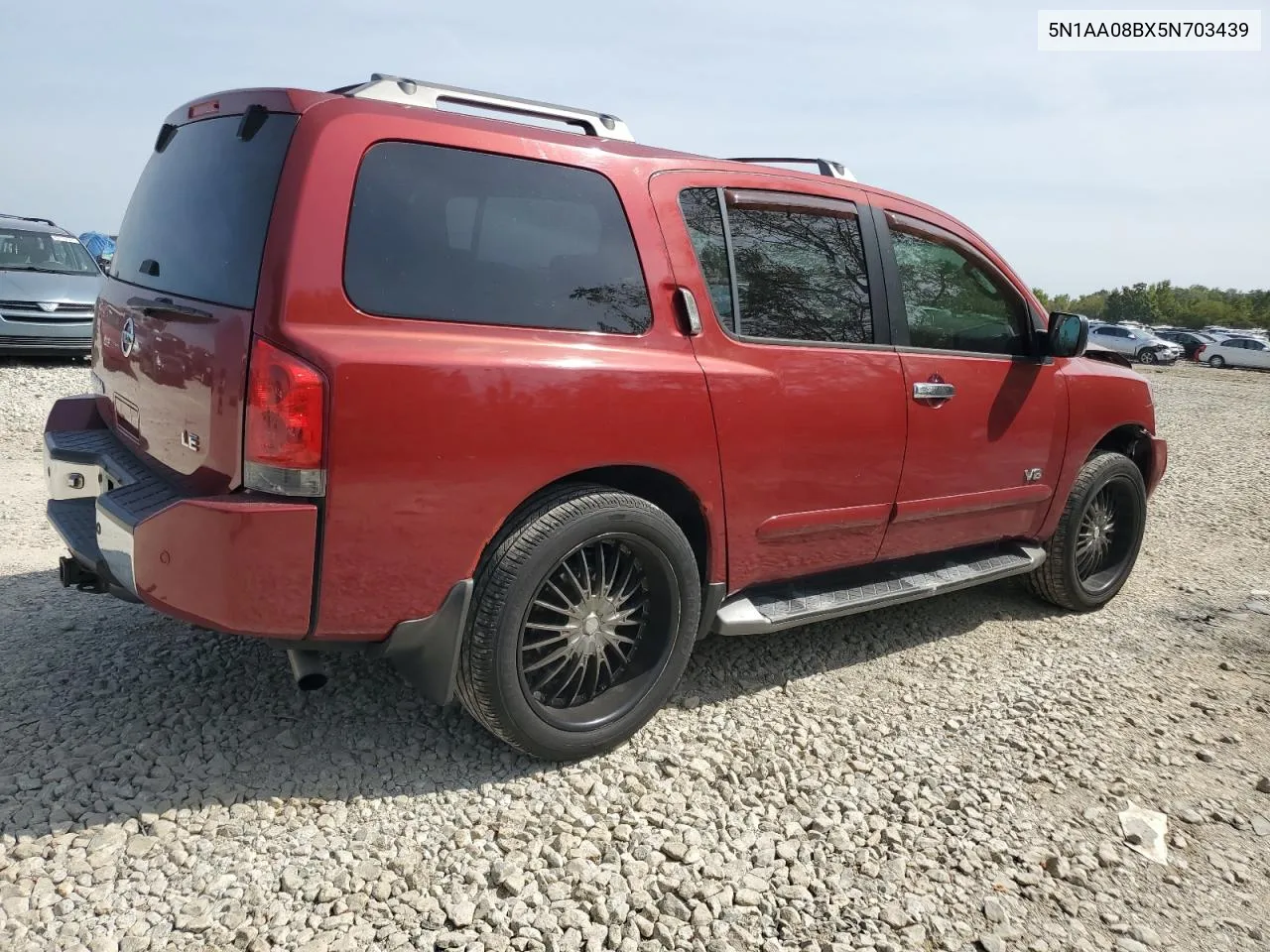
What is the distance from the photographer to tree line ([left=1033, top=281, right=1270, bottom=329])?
261 ft

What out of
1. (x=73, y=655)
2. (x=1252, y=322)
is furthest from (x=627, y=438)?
(x=1252, y=322)

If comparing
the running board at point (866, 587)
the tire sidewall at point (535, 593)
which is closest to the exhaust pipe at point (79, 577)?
the tire sidewall at point (535, 593)

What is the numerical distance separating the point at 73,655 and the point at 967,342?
3.70 metres

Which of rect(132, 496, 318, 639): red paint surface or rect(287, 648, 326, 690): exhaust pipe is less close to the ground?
rect(132, 496, 318, 639): red paint surface

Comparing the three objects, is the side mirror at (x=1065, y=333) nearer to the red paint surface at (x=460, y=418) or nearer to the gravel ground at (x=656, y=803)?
the red paint surface at (x=460, y=418)

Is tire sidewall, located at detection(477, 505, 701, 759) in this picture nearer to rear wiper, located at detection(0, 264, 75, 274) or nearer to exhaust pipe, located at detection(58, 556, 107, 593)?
exhaust pipe, located at detection(58, 556, 107, 593)

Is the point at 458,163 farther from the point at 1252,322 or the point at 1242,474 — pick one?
the point at 1252,322

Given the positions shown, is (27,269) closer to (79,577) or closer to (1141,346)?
(79,577)

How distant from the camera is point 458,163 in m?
2.60

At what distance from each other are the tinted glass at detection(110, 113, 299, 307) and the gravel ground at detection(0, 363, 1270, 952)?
138 cm

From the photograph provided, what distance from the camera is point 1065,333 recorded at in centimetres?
416

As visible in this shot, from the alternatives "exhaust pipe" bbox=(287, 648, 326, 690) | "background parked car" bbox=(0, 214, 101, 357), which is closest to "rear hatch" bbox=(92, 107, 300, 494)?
"exhaust pipe" bbox=(287, 648, 326, 690)

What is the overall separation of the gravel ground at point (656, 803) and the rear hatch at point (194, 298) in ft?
2.97

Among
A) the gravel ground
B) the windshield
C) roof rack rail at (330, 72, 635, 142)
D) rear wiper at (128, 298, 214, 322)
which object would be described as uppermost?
roof rack rail at (330, 72, 635, 142)
